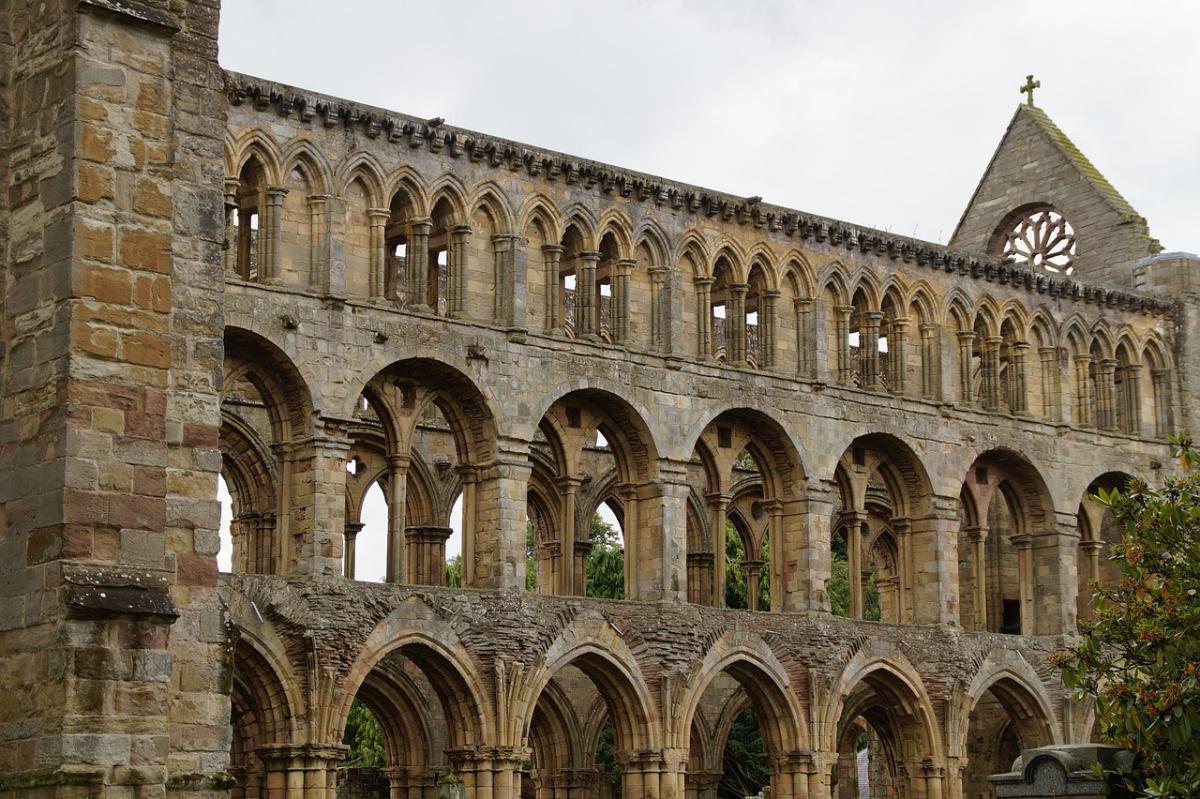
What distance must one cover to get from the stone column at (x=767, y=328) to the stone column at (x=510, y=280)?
5.36m

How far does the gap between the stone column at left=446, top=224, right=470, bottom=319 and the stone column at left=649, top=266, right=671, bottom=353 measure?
378cm

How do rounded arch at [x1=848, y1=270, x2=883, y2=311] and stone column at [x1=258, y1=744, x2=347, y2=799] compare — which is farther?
rounded arch at [x1=848, y1=270, x2=883, y2=311]

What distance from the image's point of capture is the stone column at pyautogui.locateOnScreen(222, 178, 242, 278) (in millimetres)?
30812

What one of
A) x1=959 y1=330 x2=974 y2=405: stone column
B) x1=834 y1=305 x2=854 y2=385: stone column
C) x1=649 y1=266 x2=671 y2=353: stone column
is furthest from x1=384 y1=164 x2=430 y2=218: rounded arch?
x1=959 y1=330 x2=974 y2=405: stone column

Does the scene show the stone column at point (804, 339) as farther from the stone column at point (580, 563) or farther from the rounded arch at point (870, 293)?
the stone column at point (580, 563)

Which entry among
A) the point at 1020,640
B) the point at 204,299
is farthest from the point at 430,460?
the point at 204,299

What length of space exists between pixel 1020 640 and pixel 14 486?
2940 cm

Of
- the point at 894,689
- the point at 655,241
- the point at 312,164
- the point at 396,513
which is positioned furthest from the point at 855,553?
the point at 312,164

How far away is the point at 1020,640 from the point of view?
132 feet

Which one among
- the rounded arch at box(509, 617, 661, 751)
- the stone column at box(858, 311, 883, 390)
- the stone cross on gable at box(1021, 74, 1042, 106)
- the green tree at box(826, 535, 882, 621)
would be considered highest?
the stone cross on gable at box(1021, 74, 1042, 106)

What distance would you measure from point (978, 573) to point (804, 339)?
254 inches

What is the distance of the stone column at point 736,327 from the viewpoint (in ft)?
120

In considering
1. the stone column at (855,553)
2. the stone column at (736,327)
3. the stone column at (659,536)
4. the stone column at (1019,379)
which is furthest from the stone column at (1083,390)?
the stone column at (659,536)

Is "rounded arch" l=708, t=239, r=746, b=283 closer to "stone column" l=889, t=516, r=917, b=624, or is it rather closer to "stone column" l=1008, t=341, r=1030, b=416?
"stone column" l=889, t=516, r=917, b=624
